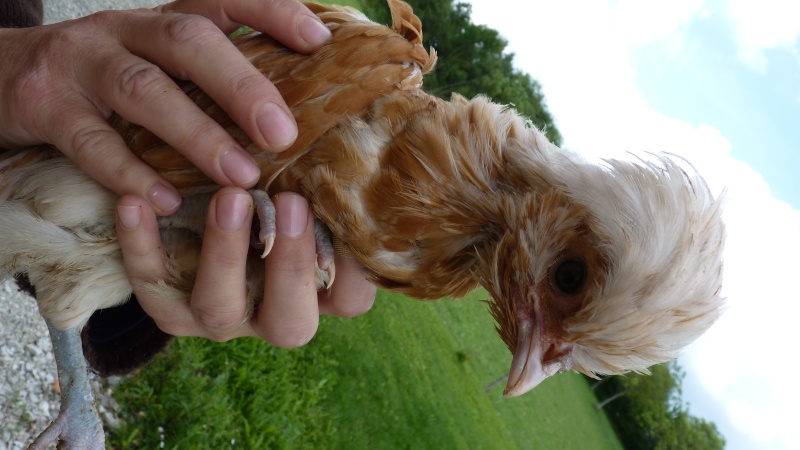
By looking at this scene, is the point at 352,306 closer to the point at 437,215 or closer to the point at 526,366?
the point at 437,215

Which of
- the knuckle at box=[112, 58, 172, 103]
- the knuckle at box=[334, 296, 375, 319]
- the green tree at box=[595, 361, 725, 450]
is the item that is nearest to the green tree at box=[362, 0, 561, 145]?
the green tree at box=[595, 361, 725, 450]

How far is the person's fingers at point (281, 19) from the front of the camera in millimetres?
2230

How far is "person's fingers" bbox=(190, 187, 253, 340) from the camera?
205 centimetres

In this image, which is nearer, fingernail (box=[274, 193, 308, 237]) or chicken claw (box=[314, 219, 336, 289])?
fingernail (box=[274, 193, 308, 237])

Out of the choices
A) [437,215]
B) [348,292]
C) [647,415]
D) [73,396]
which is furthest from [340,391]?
[647,415]

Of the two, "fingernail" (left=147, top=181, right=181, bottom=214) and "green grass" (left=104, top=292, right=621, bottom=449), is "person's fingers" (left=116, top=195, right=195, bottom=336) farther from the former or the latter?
"green grass" (left=104, top=292, right=621, bottom=449)

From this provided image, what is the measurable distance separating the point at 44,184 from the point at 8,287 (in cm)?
364

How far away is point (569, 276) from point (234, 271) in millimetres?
1283

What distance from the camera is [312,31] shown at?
226 centimetres

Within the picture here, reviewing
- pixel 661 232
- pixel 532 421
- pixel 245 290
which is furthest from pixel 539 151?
pixel 532 421

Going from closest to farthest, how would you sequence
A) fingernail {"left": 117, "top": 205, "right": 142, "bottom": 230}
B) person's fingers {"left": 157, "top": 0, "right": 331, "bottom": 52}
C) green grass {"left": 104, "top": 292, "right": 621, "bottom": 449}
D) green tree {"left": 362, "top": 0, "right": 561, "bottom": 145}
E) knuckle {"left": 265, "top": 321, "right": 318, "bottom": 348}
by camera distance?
fingernail {"left": 117, "top": 205, "right": 142, "bottom": 230}, person's fingers {"left": 157, "top": 0, "right": 331, "bottom": 52}, knuckle {"left": 265, "top": 321, "right": 318, "bottom": 348}, green grass {"left": 104, "top": 292, "right": 621, "bottom": 449}, green tree {"left": 362, "top": 0, "right": 561, "bottom": 145}

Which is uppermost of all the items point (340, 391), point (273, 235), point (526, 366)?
point (526, 366)

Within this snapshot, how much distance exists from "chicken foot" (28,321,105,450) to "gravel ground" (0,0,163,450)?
72.8 inches

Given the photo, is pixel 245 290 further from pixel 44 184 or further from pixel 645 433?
pixel 645 433
